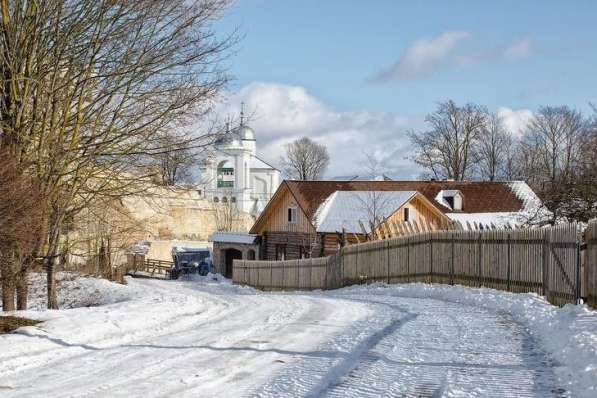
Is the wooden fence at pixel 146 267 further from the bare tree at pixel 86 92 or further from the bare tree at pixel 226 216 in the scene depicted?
the bare tree at pixel 86 92

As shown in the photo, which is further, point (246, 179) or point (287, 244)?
point (246, 179)

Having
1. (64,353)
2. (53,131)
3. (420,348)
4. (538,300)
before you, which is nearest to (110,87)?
(53,131)

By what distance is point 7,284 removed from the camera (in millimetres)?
13656

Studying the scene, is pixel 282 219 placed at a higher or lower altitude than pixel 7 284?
higher

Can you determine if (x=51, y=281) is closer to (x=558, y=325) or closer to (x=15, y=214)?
(x=15, y=214)

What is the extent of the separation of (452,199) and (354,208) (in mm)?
10401

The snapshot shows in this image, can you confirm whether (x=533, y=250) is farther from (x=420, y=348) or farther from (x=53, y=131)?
(x=53, y=131)

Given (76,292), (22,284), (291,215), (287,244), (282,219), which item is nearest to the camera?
(22,284)

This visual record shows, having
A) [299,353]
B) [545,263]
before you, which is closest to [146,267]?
[545,263]

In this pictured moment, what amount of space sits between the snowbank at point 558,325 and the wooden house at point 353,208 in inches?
629

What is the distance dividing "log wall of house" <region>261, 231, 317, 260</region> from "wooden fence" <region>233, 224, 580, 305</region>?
28.2 ft

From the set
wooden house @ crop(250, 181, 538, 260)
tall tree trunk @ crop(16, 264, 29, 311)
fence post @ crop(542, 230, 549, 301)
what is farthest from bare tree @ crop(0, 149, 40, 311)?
wooden house @ crop(250, 181, 538, 260)

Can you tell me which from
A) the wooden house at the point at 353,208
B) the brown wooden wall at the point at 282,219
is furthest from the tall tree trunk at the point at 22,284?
the brown wooden wall at the point at 282,219

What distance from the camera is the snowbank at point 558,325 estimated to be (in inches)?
317
